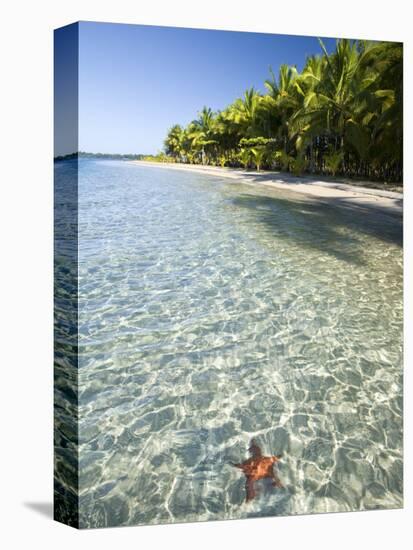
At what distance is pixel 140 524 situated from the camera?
354 cm

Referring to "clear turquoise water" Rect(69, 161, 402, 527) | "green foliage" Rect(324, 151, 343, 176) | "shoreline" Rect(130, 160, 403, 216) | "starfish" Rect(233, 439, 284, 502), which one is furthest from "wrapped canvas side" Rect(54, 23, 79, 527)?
"green foliage" Rect(324, 151, 343, 176)

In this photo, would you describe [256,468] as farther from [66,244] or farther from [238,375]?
[66,244]

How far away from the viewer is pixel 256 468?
385 cm

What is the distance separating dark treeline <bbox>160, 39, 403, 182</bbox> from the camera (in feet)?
17.2

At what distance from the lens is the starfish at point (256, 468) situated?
3789 millimetres

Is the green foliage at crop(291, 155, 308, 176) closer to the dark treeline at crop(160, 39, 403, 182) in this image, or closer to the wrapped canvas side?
the dark treeline at crop(160, 39, 403, 182)

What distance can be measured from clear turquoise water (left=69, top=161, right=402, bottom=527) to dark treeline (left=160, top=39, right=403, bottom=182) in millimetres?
822

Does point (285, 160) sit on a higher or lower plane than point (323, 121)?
lower

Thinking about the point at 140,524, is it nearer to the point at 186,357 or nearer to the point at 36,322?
the point at 186,357

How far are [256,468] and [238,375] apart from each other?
0.96m

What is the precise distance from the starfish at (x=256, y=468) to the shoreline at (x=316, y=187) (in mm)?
2922

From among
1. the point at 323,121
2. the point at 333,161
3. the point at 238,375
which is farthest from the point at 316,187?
the point at 238,375

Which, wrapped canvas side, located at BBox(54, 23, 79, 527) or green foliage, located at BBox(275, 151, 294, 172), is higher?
green foliage, located at BBox(275, 151, 294, 172)

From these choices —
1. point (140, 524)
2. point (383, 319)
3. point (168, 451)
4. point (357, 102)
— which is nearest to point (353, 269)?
point (383, 319)
